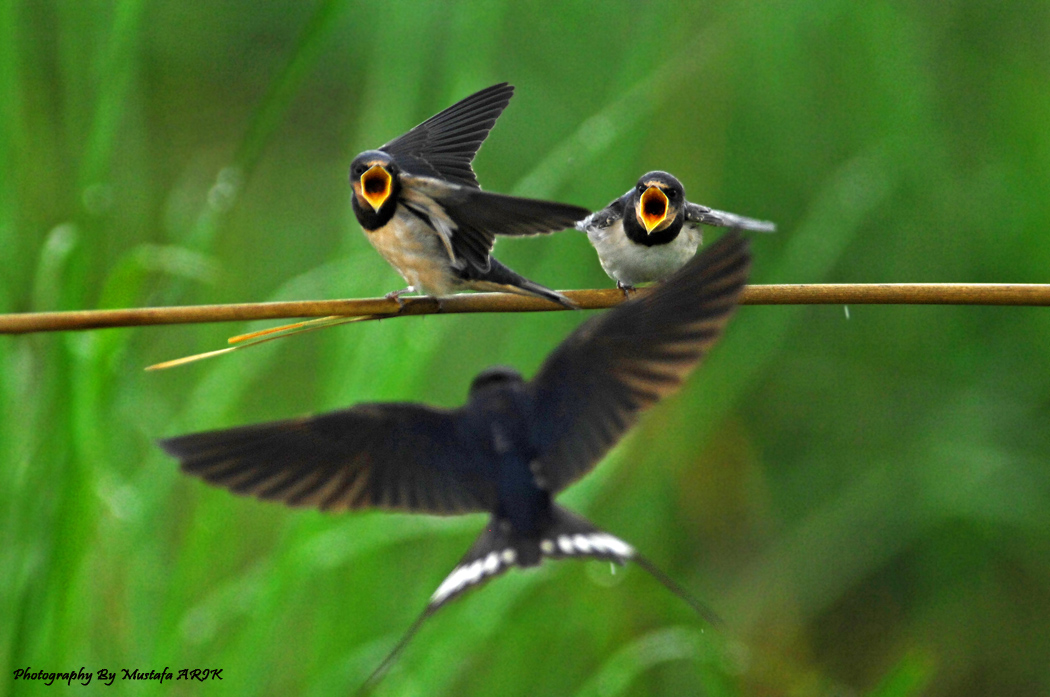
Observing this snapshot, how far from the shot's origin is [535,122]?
6.93 feet

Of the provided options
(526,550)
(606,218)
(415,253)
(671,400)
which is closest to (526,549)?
(526,550)

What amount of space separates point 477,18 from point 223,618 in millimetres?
862

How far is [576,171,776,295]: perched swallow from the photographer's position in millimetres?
1025

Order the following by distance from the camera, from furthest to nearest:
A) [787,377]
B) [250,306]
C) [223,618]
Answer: [787,377], [223,618], [250,306]

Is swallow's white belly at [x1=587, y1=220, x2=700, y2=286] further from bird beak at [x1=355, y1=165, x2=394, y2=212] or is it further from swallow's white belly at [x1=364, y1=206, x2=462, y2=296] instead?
bird beak at [x1=355, y1=165, x2=394, y2=212]

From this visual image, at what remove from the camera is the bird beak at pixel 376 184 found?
2.41 ft

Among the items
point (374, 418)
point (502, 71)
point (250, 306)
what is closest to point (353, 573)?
point (374, 418)

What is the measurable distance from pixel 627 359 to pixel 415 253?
0.38 metres

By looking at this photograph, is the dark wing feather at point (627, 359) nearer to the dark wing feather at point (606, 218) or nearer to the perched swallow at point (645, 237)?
the perched swallow at point (645, 237)

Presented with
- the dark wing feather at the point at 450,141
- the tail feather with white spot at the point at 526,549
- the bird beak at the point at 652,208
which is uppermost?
the dark wing feather at the point at 450,141

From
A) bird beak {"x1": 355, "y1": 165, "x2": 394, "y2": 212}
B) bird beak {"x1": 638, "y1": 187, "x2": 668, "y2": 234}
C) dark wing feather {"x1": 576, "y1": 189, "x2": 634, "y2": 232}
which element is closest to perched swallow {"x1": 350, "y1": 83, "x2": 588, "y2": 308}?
bird beak {"x1": 355, "y1": 165, "x2": 394, "y2": 212}

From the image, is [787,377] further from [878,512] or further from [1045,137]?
[1045,137]

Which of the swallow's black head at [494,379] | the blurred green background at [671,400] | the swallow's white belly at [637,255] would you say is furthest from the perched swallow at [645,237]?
the swallow's black head at [494,379]

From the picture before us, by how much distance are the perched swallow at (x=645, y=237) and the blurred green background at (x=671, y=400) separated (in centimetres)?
10
